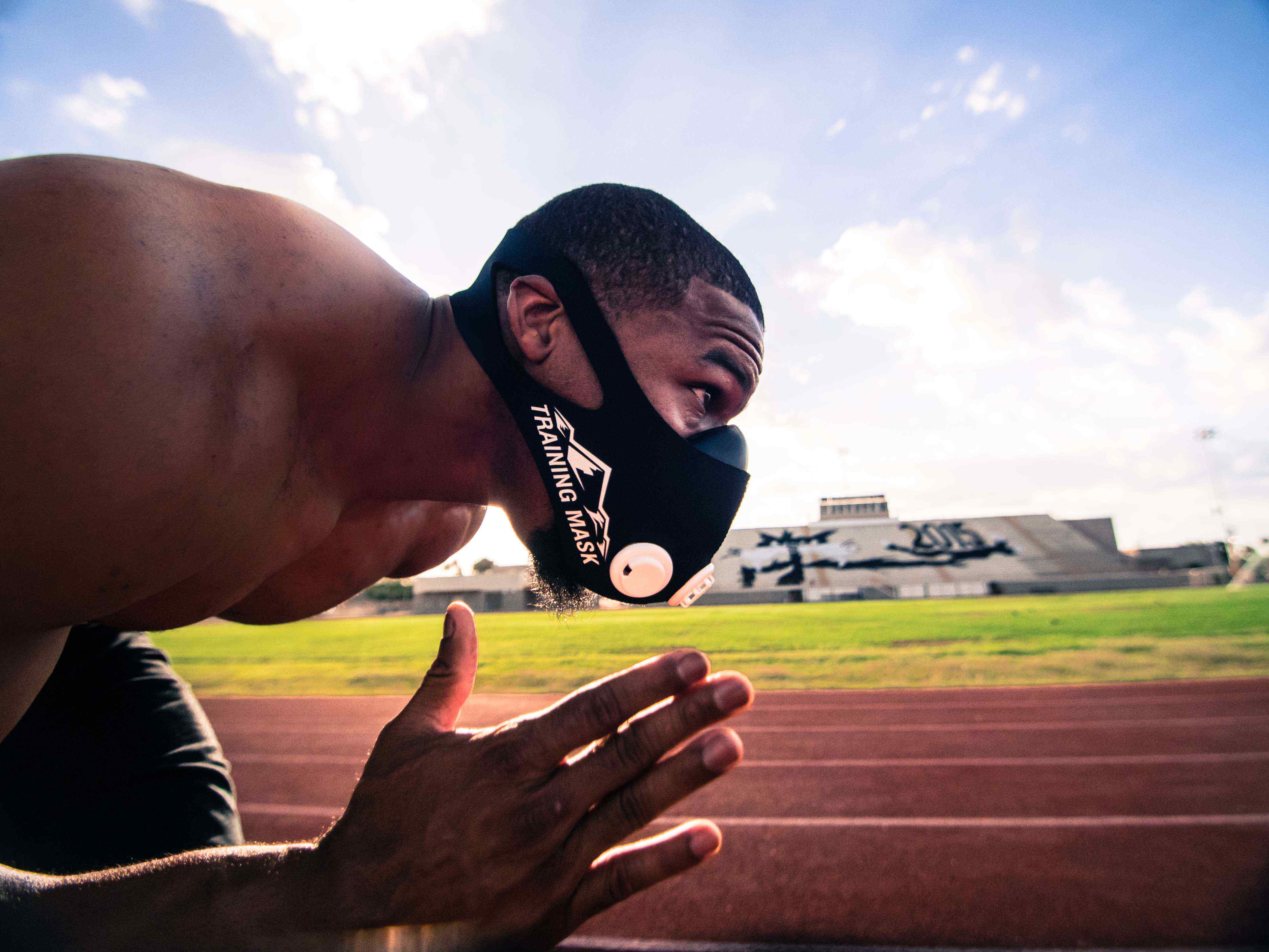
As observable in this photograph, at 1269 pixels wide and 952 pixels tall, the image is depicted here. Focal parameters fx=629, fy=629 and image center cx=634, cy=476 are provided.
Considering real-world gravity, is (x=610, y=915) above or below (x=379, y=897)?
below

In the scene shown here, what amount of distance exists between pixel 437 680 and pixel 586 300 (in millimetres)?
1100

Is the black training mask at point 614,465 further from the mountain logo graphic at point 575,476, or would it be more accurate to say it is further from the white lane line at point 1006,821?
the white lane line at point 1006,821

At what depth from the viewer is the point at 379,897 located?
3.65ft

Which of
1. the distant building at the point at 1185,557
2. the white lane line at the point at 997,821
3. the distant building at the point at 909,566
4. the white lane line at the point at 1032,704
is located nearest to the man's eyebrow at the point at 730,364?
the white lane line at the point at 997,821

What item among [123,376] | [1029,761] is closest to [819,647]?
[1029,761]

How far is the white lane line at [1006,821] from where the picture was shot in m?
4.77

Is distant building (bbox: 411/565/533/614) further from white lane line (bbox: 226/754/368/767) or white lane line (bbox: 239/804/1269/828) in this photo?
white lane line (bbox: 239/804/1269/828)

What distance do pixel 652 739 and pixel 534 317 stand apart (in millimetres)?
1240

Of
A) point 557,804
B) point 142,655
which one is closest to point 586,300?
point 557,804

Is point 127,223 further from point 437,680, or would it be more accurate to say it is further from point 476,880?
point 476,880

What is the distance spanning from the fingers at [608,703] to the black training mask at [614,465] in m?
0.68

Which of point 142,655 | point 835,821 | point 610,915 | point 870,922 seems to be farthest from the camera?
point 835,821

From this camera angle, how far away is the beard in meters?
Result: 1.98

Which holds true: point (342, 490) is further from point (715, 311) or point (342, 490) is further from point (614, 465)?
point (715, 311)
